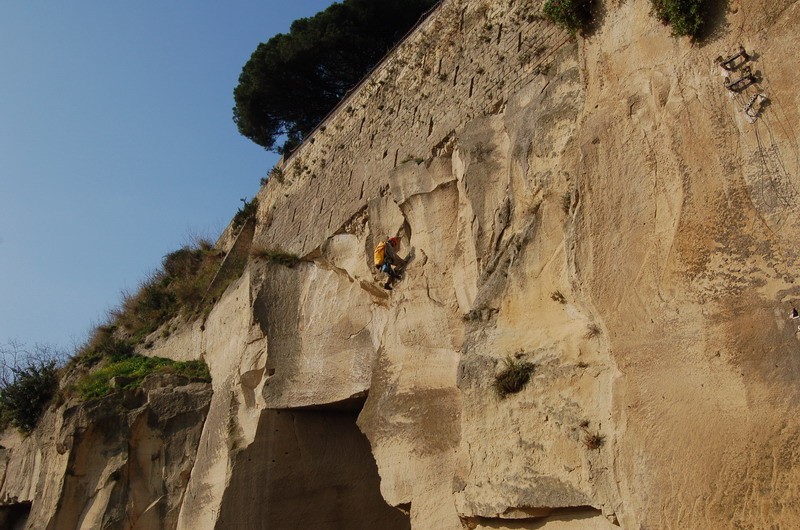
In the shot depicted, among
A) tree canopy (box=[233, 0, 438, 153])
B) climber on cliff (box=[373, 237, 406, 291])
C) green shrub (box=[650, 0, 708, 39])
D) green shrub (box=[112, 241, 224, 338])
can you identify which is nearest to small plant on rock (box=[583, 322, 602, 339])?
green shrub (box=[650, 0, 708, 39])

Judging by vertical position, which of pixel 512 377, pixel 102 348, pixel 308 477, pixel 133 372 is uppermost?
pixel 102 348

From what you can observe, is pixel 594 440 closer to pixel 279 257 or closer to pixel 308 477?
pixel 308 477

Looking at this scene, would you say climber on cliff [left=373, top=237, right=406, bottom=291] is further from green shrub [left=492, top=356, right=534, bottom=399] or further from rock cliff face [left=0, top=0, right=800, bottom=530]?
green shrub [left=492, top=356, right=534, bottom=399]

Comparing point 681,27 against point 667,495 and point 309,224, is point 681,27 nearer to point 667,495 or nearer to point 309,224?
point 667,495

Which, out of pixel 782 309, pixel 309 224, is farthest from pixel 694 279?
pixel 309 224

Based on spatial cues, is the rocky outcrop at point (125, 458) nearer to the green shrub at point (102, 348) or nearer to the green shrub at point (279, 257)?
the green shrub at point (279, 257)

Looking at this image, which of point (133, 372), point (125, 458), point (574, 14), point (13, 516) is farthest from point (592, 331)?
point (13, 516)

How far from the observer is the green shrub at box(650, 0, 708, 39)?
600 cm

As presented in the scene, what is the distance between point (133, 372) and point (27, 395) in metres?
4.20

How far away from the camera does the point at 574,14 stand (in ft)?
23.7

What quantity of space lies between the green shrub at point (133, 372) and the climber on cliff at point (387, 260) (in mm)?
5108

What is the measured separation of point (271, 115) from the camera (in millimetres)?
22312

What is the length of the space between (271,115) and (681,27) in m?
17.4

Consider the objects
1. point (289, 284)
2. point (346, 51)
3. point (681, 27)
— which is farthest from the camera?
point (346, 51)
